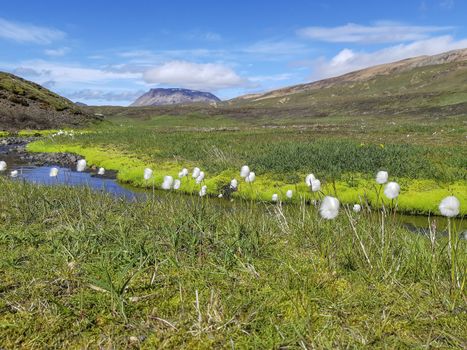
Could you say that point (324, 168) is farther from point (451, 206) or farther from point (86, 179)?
point (451, 206)

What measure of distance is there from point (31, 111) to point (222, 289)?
2974 inches

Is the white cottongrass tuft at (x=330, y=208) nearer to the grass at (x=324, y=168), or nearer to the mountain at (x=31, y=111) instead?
the grass at (x=324, y=168)

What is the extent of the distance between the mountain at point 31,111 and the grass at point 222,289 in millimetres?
65484

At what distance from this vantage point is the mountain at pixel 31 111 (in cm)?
6674

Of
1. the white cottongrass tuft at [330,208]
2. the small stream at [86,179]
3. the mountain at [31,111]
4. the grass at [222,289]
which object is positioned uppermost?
the mountain at [31,111]

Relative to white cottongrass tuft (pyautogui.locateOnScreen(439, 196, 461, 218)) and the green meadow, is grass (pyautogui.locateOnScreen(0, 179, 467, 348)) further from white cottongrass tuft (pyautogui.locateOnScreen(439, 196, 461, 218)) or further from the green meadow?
white cottongrass tuft (pyautogui.locateOnScreen(439, 196, 461, 218))

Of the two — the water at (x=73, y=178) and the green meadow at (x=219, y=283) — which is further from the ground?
the green meadow at (x=219, y=283)

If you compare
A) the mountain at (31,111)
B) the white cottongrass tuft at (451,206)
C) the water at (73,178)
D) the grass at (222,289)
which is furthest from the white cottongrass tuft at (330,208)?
the mountain at (31,111)

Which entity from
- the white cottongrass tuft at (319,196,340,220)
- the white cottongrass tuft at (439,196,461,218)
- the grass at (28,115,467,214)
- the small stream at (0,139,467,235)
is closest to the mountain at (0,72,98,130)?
the small stream at (0,139,467,235)

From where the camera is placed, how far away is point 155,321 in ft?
13.9

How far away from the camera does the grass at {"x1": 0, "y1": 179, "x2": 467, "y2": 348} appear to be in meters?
3.96

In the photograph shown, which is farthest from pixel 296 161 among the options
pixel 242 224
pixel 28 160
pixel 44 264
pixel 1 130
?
pixel 1 130

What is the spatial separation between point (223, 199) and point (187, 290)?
49.6 feet

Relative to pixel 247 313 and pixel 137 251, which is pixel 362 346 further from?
pixel 137 251
